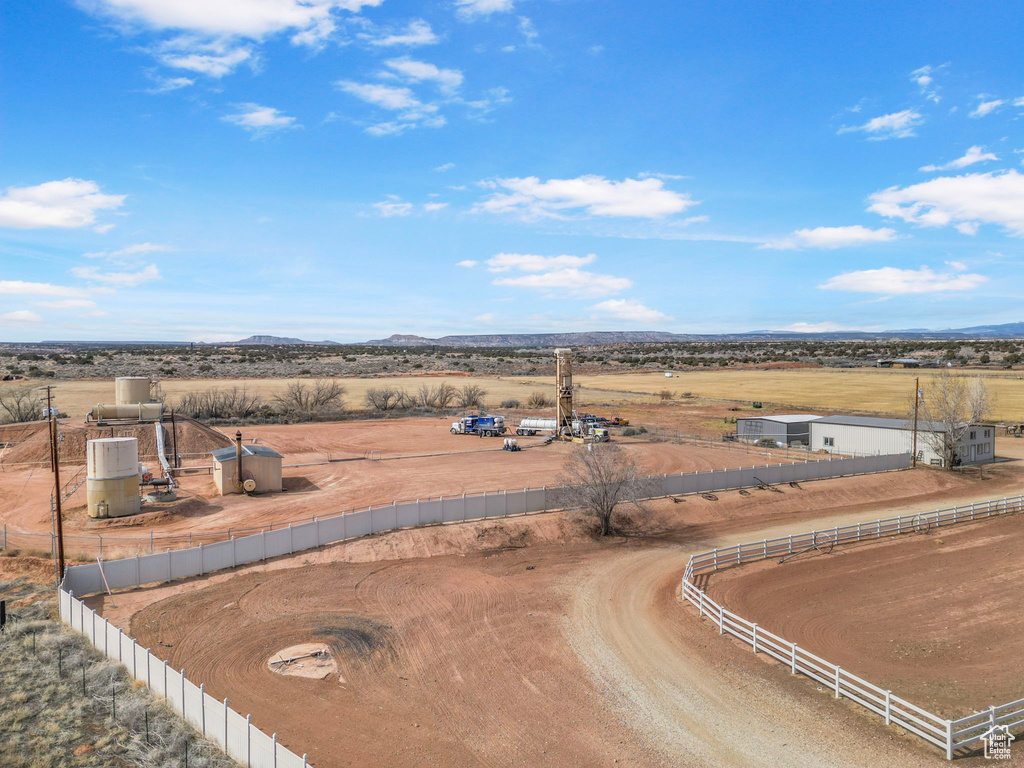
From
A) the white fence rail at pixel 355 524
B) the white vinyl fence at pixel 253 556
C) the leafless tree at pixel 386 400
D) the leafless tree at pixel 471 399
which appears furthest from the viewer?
the leafless tree at pixel 471 399

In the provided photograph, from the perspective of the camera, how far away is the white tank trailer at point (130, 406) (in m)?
46.4

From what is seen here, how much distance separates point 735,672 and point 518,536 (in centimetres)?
1428

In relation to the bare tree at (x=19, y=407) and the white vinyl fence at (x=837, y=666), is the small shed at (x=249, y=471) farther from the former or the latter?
the bare tree at (x=19, y=407)

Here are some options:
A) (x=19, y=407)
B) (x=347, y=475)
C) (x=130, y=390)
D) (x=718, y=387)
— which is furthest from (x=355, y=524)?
(x=718, y=387)

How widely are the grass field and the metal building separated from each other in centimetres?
2351

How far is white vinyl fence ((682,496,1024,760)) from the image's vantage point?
15.4m

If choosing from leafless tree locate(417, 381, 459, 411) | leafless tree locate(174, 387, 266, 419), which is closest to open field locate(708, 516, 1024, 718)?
leafless tree locate(417, 381, 459, 411)

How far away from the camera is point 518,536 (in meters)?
31.8

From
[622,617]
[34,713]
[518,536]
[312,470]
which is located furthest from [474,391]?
[34,713]

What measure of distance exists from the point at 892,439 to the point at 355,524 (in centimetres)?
3964

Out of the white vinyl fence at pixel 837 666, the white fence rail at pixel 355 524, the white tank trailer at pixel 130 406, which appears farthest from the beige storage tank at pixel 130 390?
the white vinyl fence at pixel 837 666

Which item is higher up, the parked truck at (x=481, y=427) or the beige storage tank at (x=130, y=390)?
the beige storage tank at (x=130, y=390)

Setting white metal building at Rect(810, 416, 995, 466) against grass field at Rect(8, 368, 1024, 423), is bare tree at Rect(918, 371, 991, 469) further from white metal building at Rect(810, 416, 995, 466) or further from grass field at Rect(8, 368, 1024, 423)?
grass field at Rect(8, 368, 1024, 423)

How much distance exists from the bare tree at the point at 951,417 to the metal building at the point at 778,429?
27.6 feet
